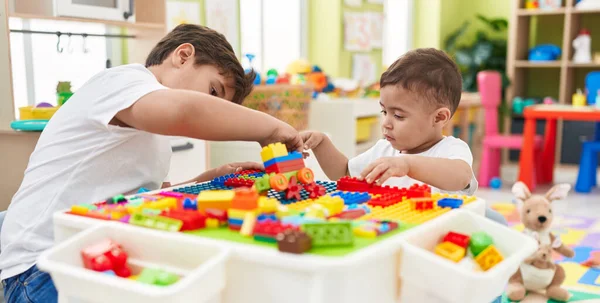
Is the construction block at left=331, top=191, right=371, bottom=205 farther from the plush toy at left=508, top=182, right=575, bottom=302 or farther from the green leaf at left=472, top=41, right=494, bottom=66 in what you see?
the green leaf at left=472, top=41, right=494, bottom=66

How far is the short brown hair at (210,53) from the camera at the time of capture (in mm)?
1097

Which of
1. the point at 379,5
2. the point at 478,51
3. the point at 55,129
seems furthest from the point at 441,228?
the point at 478,51

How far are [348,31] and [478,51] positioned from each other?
171 centimetres

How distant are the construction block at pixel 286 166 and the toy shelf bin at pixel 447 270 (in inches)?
9.9

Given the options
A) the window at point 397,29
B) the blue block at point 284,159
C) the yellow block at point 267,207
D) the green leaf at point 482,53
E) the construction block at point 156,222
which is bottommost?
the construction block at point 156,222

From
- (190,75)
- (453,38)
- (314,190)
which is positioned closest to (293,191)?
(314,190)

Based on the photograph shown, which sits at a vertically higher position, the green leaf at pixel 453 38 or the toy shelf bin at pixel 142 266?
the green leaf at pixel 453 38

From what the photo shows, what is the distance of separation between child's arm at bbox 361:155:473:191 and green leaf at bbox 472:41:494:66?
4.60 metres

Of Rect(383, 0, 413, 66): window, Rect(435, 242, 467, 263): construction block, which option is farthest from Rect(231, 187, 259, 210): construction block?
Rect(383, 0, 413, 66): window

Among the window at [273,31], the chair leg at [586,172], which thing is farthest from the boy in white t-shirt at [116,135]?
the chair leg at [586,172]

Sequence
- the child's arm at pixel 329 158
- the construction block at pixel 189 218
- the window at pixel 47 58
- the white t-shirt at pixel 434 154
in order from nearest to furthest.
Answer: the construction block at pixel 189 218, the white t-shirt at pixel 434 154, the child's arm at pixel 329 158, the window at pixel 47 58

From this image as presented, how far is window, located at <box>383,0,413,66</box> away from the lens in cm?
549

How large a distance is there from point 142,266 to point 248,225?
0.44 ft

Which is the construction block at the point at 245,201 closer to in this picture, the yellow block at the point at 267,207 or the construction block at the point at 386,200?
the yellow block at the point at 267,207
